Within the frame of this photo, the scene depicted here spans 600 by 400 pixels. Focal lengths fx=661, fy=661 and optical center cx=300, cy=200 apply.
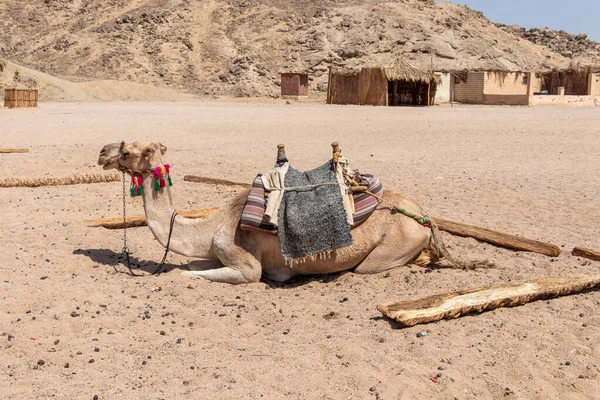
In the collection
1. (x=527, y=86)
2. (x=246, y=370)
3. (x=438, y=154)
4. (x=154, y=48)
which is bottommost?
(x=246, y=370)

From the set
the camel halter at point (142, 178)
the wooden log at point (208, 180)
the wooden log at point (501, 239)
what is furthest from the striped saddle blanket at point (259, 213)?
the wooden log at point (208, 180)

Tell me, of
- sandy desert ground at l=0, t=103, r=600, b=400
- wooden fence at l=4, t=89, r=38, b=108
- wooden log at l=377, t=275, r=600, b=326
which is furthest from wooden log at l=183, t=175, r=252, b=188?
wooden fence at l=4, t=89, r=38, b=108

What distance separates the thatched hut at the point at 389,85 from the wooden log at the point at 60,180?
32807 mm

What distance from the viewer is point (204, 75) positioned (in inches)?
2485

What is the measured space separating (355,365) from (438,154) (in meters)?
11.8

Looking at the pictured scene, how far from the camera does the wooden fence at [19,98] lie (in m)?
34.3

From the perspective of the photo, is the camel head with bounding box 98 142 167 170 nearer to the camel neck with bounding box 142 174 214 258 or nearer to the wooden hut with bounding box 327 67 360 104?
the camel neck with bounding box 142 174 214 258

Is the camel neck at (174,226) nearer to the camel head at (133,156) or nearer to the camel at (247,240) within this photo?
the camel at (247,240)

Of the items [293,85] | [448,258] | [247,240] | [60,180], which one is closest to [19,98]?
[293,85]

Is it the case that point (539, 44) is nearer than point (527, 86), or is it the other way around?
point (527, 86)

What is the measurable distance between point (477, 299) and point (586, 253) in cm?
222

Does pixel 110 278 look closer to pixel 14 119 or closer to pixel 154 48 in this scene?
pixel 14 119

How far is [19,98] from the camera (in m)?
34.8

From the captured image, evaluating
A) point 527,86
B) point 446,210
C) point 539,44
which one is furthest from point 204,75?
point 446,210
